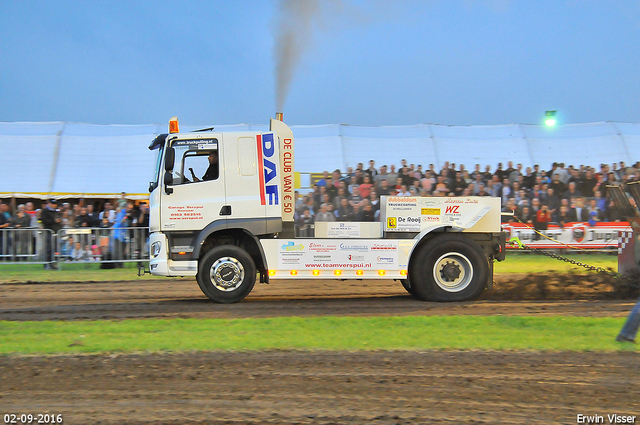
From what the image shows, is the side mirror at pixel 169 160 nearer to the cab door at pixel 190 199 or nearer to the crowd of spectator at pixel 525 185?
the cab door at pixel 190 199

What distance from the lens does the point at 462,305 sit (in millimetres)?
8852

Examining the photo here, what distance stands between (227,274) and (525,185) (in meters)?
10.7

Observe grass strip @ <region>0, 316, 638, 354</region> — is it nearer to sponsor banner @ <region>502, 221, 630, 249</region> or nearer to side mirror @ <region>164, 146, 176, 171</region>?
side mirror @ <region>164, 146, 176, 171</region>

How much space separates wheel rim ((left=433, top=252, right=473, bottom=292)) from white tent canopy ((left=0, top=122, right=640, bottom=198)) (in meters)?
8.71

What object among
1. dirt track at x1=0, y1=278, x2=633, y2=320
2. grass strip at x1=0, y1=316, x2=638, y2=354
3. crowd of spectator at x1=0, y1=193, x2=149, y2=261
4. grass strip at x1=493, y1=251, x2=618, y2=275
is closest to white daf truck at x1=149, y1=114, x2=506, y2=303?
dirt track at x1=0, y1=278, x2=633, y2=320

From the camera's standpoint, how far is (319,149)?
18172 mm

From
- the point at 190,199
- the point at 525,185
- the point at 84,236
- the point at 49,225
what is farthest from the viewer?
the point at 525,185

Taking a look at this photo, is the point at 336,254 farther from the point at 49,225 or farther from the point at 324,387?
the point at 49,225

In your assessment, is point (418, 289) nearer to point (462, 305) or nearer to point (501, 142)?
point (462, 305)

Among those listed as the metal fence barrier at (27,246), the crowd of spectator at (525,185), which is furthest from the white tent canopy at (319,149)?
the metal fence barrier at (27,246)

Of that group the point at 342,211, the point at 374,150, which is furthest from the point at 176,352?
the point at 374,150

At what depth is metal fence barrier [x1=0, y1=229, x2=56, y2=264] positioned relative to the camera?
45.5 ft

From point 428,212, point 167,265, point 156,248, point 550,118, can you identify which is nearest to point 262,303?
point 167,265

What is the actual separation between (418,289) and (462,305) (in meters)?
0.78
